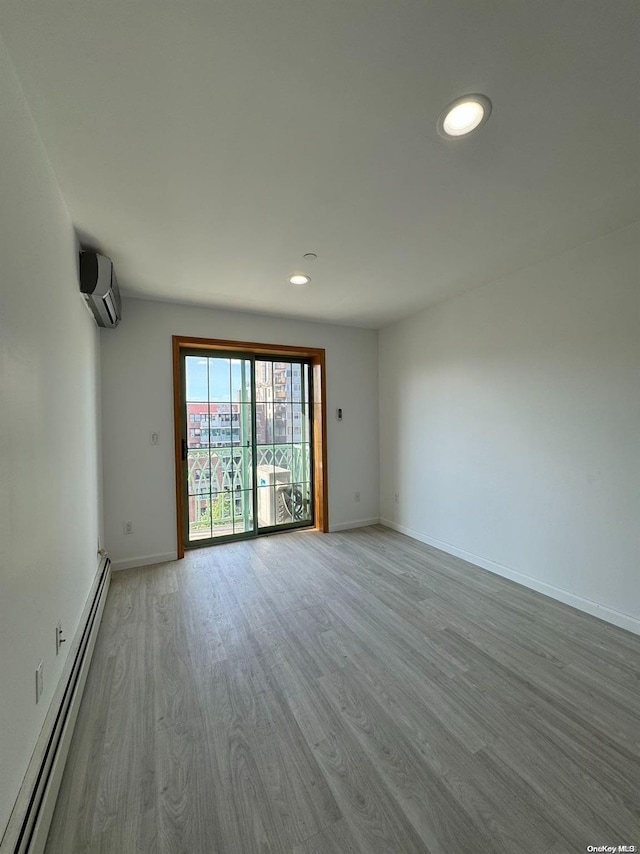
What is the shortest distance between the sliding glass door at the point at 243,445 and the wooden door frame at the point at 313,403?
0.10 m

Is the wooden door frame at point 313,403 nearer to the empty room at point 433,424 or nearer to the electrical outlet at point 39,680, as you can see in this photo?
the empty room at point 433,424

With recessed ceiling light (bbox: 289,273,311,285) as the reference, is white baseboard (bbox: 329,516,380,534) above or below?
below

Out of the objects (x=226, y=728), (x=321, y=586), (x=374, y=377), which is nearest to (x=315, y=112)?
(x=226, y=728)

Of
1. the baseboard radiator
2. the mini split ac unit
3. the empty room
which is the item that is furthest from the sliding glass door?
the baseboard radiator

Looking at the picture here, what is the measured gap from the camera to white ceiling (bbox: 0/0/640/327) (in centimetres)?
99

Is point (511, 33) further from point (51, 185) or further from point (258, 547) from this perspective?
point (258, 547)

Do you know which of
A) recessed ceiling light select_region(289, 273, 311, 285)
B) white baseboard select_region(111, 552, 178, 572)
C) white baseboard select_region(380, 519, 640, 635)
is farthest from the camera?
white baseboard select_region(111, 552, 178, 572)

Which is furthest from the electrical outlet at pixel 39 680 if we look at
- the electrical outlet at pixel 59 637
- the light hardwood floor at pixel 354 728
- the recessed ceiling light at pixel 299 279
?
the recessed ceiling light at pixel 299 279

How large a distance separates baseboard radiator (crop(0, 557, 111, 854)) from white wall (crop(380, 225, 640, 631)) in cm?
299

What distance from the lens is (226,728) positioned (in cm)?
148

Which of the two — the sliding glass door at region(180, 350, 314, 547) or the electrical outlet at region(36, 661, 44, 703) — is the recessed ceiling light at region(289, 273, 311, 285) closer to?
the sliding glass door at region(180, 350, 314, 547)

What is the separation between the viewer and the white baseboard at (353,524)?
13.7 ft

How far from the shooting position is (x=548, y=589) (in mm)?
2541

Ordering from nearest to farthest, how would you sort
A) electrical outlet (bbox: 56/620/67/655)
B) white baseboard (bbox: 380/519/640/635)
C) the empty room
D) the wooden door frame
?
1. the empty room
2. electrical outlet (bbox: 56/620/67/655)
3. white baseboard (bbox: 380/519/640/635)
4. the wooden door frame
